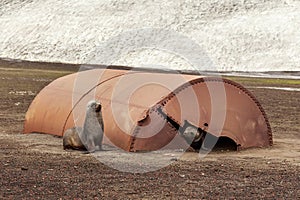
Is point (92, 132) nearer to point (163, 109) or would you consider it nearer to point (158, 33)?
point (163, 109)

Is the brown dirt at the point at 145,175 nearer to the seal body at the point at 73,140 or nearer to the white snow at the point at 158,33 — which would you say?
the seal body at the point at 73,140

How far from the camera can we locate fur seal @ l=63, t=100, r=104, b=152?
18.5 metres

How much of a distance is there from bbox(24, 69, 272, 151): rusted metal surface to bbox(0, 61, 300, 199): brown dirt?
0.61 metres

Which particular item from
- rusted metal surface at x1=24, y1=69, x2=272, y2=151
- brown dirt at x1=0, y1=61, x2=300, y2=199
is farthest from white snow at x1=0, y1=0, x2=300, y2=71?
brown dirt at x1=0, y1=61, x2=300, y2=199

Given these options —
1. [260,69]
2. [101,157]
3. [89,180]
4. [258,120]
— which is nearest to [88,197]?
[89,180]

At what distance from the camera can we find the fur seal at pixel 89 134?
60.6 feet

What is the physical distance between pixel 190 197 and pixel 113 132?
22.4ft

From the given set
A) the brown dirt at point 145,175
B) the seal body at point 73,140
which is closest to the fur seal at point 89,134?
the seal body at point 73,140

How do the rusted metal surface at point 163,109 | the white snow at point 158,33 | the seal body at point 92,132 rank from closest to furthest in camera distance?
the seal body at point 92,132 < the rusted metal surface at point 163,109 < the white snow at point 158,33

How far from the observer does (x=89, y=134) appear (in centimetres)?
1848

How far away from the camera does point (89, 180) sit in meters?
14.2

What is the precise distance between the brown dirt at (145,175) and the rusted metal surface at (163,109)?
607mm

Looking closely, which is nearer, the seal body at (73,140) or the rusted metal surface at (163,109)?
the seal body at (73,140)

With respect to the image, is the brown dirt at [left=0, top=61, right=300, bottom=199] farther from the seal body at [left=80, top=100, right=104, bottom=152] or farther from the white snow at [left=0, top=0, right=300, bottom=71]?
the white snow at [left=0, top=0, right=300, bottom=71]
